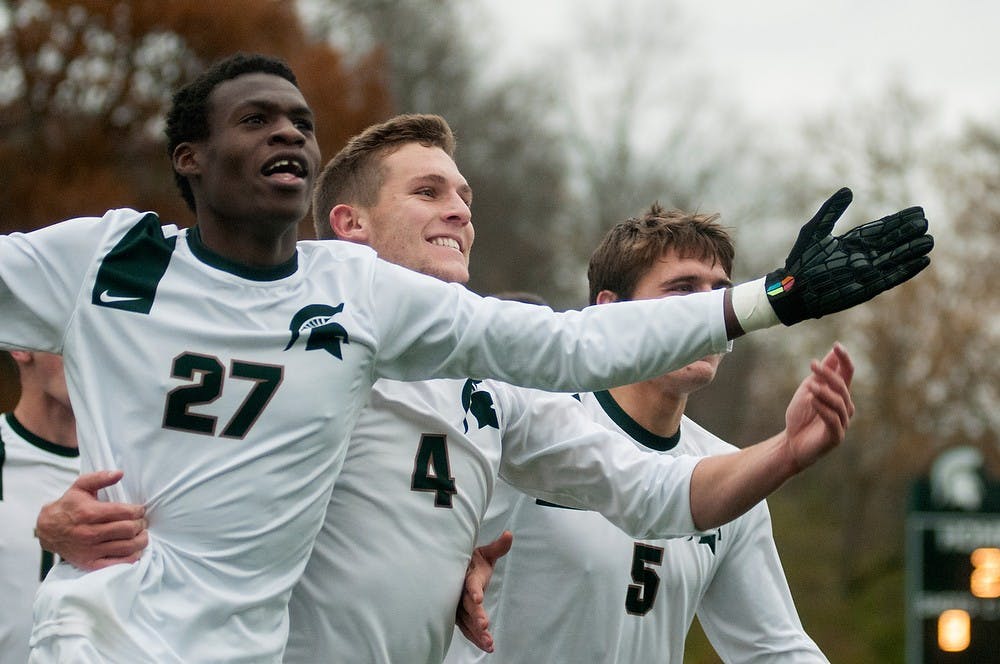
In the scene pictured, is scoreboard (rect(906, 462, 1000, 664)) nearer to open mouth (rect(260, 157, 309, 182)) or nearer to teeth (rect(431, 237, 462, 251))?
teeth (rect(431, 237, 462, 251))

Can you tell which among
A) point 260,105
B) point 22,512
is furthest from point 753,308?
point 22,512

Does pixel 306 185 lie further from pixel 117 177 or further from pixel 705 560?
pixel 117 177

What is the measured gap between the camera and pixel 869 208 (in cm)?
2375

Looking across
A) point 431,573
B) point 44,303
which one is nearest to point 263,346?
point 44,303

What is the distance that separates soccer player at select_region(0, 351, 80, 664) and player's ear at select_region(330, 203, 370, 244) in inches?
74.6

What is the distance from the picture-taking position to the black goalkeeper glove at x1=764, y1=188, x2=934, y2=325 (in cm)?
311

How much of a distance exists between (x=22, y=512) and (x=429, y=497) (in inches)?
105

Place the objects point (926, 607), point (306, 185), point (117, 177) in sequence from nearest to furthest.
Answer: point (306, 185)
point (926, 607)
point (117, 177)

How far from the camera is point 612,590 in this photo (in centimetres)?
463

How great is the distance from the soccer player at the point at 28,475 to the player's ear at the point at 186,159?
2.21 meters

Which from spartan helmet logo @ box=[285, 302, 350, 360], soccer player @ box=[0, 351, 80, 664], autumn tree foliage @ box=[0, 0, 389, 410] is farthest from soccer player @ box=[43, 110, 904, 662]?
autumn tree foliage @ box=[0, 0, 389, 410]

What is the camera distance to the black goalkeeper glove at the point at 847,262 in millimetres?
3109

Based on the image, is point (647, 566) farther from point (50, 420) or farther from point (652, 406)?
point (50, 420)

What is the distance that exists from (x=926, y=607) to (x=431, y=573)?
6.41m
